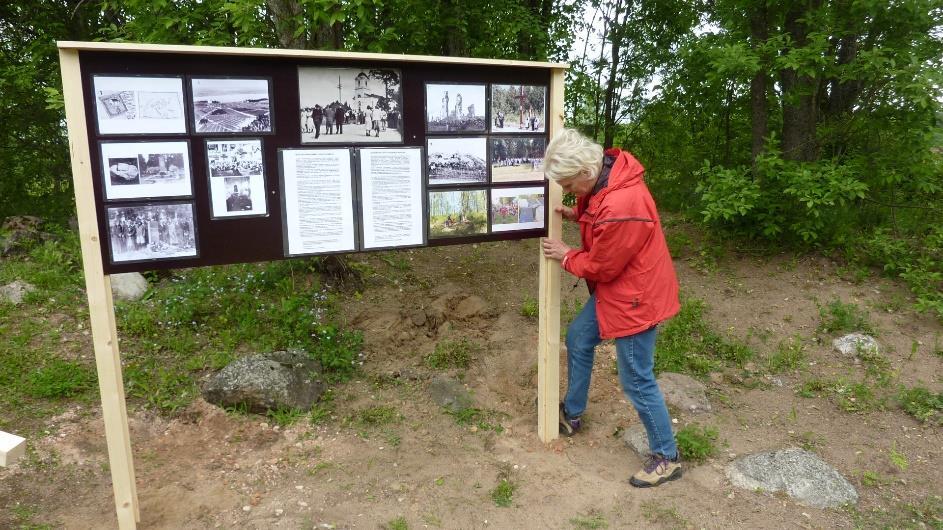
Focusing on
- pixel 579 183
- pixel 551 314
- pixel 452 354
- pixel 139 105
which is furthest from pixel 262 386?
pixel 579 183

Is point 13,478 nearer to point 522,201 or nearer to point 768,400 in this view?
point 522,201

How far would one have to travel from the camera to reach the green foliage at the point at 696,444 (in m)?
3.96

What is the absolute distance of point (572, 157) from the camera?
3367 millimetres

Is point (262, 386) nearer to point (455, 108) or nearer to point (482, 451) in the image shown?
point (482, 451)

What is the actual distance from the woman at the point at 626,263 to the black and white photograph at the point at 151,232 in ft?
6.20

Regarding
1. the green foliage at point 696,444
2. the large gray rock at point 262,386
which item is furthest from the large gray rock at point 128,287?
the green foliage at point 696,444

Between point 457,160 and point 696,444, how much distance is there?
90.2 inches

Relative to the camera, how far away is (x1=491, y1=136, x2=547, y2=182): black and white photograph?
3.84 m

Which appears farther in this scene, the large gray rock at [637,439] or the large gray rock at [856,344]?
the large gray rock at [856,344]

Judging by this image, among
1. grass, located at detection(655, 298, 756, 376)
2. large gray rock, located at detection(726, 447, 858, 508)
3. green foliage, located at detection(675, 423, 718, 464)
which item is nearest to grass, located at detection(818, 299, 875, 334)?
grass, located at detection(655, 298, 756, 376)

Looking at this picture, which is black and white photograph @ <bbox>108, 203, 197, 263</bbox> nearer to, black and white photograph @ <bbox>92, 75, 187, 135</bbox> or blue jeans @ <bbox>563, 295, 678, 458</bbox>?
black and white photograph @ <bbox>92, 75, 187, 135</bbox>

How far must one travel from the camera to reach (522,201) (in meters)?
3.97

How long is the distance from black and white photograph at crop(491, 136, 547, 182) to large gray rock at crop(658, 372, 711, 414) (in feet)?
6.32

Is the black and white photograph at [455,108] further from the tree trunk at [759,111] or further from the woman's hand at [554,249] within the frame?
the tree trunk at [759,111]
